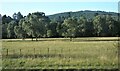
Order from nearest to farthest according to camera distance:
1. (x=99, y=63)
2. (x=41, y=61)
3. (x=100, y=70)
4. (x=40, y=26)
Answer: (x=100, y=70)
(x=99, y=63)
(x=41, y=61)
(x=40, y=26)

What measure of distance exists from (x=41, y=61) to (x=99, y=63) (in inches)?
144

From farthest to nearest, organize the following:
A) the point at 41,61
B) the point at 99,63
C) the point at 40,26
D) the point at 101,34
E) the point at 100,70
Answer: the point at 101,34
the point at 40,26
the point at 41,61
the point at 99,63
the point at 100,70

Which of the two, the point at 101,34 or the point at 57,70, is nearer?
the point at 57,70

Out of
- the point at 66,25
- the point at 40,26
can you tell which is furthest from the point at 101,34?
the point at 40,26

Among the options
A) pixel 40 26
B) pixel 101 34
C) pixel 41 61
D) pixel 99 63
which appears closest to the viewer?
pixel 99 63

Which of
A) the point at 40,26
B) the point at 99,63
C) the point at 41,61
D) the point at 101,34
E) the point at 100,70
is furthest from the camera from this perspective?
the point at 101,34

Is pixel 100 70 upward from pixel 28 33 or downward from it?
upward

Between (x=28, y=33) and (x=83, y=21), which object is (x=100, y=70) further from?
(x=83, y=21)

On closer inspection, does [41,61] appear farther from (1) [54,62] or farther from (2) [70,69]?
(2) [70,69]

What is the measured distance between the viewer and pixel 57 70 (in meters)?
14.6

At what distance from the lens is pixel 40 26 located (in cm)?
10081

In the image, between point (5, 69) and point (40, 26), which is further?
point (40, 26)

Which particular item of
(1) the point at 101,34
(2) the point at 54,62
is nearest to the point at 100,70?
(2) the point at 54,62

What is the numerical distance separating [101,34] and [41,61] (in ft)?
297
